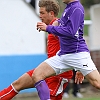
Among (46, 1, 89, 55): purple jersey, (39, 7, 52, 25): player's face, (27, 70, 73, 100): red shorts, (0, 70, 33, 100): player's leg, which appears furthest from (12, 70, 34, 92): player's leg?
(39, 7, 52, 25): player's face

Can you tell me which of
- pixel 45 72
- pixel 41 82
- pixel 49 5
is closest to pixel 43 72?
pixel 45 72

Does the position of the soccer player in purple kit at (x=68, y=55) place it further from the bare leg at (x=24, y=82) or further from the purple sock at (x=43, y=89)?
the bare leg at (x=24, y=82)

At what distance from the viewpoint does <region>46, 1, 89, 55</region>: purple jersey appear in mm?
7145

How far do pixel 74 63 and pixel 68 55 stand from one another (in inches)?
5.6

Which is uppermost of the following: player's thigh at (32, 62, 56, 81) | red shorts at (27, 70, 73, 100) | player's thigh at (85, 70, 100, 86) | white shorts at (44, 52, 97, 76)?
white shorts at (44, 52, 97, 76)

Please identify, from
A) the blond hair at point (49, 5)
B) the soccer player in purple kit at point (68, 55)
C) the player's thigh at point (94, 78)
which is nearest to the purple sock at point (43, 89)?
the soccer player in purple kit at point (68, 55)

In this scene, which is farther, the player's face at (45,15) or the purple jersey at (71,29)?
the player's face at (45,15)

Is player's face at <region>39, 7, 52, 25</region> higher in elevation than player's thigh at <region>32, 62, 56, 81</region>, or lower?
higher

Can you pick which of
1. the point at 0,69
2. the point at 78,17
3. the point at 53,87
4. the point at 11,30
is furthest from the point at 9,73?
the point at 78,17

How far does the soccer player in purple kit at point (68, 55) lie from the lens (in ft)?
23.6

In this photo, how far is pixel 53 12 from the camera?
817cm

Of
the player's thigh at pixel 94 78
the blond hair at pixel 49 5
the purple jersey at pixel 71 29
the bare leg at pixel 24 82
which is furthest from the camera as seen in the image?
the blond hair at pixel 49 5

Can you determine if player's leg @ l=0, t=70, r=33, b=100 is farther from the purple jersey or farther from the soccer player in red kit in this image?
the purple jersey

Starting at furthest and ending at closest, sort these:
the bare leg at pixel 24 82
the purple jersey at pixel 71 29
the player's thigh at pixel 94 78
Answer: the bare leg at pixel 24 82 → the player's thigh at pixel 94 78 → the purple jersey at pixel 71 29
